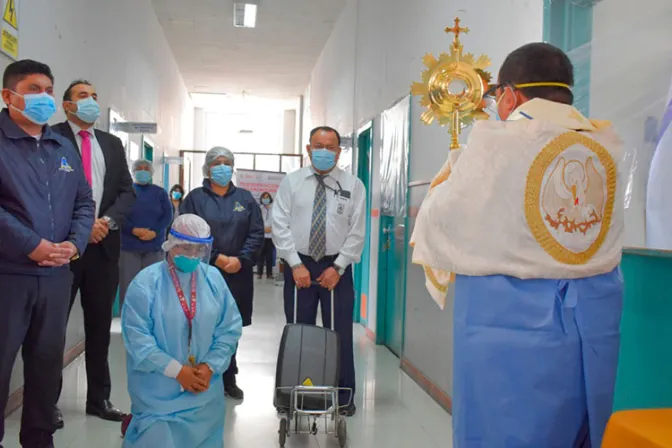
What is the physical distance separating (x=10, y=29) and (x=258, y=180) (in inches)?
281

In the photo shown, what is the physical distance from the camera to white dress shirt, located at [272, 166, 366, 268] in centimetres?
323

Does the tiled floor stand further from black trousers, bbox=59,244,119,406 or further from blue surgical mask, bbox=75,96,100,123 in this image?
blue surgical mask, bbox=75,96,100,123

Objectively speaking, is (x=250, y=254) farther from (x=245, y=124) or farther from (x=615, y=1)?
(x=245, y=124)

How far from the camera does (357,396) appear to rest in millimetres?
3627

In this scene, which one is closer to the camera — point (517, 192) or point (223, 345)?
point (517, 192)

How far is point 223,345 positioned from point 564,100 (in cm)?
160

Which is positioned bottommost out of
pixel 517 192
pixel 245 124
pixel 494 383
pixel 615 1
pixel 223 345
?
pixel 223 345

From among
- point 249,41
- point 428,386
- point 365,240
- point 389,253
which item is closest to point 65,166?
point 428,386

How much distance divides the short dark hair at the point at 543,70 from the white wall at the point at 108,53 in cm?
250

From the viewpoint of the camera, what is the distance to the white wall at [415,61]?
9.48ft

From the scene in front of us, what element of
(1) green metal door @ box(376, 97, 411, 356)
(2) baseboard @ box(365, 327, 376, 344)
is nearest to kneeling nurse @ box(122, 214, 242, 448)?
(1) green metal door @ box(376, 97, 411, 356)

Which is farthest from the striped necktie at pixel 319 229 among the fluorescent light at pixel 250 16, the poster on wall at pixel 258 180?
the poster on wall at pixel 258 180

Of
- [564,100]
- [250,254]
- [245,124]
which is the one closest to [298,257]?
[250,254]

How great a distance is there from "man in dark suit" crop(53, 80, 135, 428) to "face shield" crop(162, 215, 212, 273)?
0.61 metres
